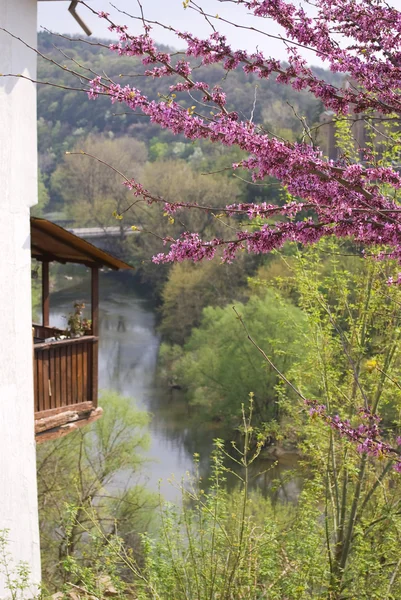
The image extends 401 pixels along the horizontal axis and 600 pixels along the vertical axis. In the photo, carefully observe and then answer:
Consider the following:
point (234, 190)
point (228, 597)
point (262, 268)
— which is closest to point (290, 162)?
point (228, 597)

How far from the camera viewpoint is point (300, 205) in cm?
290

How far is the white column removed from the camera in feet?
18.8

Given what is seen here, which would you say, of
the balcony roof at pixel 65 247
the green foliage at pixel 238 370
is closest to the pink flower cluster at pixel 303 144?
the balcony roof at pixel 65 247

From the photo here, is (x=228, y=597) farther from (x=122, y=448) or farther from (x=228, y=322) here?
(x=228, y=322)

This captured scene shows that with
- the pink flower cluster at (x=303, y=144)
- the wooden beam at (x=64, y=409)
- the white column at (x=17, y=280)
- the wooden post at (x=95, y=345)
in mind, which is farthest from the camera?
the wooden post at (x=95, y=345)

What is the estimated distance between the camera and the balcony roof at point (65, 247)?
6840 mm

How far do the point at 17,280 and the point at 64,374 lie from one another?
57.1 inches

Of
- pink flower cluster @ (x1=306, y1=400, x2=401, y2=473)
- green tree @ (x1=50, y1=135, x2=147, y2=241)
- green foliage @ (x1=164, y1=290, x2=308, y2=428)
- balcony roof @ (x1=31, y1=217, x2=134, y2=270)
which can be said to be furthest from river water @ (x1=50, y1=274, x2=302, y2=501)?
pink flower cluster @ (x1=306, y1=400, x2=401, y2=473)

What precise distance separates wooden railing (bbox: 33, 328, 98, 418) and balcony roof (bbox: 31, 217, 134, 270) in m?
0.68

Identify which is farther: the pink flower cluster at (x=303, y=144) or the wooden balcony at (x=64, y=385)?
the wooden balcony at (x=64, y=385)

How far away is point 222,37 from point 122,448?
16446 millimetres

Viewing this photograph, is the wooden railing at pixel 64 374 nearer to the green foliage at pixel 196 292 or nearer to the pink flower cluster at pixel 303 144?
the pink flower cluster at pixel 303 144

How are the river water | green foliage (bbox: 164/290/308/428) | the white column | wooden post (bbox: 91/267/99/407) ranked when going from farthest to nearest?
green foliage (bbox: 164/290/308/428) → the river water → wooden post (bbox: 91/267/99/407) → the white column

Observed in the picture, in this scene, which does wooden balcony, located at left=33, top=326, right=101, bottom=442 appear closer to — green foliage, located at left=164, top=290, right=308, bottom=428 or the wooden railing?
the wooden railing
